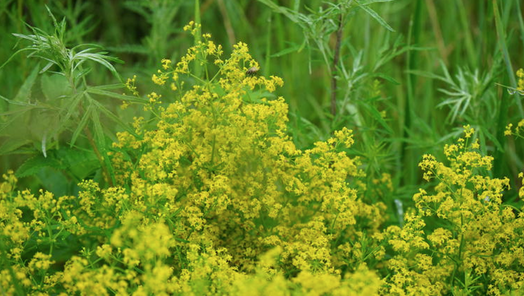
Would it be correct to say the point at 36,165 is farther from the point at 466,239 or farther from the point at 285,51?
the point at 466,239

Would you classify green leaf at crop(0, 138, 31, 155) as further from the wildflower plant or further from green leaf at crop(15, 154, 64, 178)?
the wildflower plant

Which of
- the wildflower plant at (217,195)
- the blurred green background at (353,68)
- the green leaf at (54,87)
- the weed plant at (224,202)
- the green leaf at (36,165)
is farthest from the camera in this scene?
the blurred green background at (353,68)

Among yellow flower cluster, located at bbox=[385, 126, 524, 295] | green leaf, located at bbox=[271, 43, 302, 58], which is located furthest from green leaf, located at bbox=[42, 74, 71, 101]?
yellow flower cluster, located at bbox=[385, 126, 524, 295]

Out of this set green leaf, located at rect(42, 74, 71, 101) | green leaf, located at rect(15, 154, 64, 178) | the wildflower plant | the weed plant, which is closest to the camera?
the weed plant

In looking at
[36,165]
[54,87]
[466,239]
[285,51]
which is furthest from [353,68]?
[36,165]

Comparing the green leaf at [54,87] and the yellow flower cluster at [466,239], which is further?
the green leaf at [54,87]

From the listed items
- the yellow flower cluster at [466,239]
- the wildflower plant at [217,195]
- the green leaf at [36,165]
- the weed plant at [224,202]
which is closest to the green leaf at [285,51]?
the weed plant at [224,202]

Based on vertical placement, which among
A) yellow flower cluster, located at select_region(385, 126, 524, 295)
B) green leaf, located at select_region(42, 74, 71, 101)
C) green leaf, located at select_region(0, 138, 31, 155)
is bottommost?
yellow flower cluster, located at select_region(385, 126, 524, 295)

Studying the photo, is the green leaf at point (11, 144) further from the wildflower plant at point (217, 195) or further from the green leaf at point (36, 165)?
the wildflower plant at point (217, 195)

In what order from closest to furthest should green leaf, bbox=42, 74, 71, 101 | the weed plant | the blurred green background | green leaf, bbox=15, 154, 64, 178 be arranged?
the weed plant, green leaf, bbox=15, 154, 64, 178, green leaf, bbox=42, 74, 71, 101, the blurred green background

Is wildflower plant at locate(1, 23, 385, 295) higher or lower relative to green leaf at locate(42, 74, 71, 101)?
lower

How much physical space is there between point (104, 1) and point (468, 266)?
385 cm

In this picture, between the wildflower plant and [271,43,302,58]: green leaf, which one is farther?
[271,43,302,58]: green leaf

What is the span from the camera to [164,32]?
142 inches
